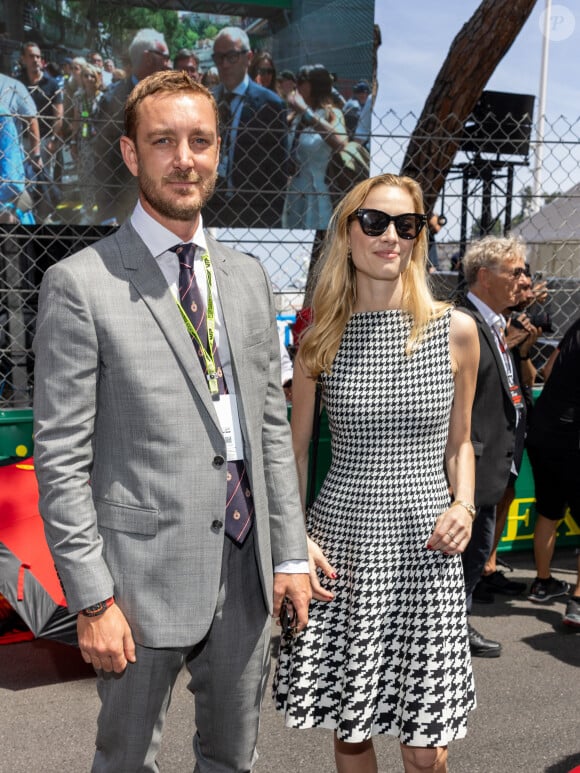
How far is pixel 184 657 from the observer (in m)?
1.77

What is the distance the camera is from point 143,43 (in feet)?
27.5

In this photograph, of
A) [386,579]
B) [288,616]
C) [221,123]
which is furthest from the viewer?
[221,123]

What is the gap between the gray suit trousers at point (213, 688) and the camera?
67.1 inches

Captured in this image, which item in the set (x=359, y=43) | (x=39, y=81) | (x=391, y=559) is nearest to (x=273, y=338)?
(x=391, y=559)

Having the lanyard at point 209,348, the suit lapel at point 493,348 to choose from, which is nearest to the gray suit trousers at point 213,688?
the lanyard at point 209,348

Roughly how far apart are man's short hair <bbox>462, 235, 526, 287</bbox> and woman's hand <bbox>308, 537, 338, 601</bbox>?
2.28 meters

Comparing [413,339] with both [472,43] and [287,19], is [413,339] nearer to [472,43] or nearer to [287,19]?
[472,43]

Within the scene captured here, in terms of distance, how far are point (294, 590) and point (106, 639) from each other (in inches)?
19.5

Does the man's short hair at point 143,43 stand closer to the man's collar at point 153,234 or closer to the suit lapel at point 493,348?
the suit lapel at point 493,348

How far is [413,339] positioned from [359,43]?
7.43m

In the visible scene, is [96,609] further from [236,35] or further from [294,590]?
[236,35]

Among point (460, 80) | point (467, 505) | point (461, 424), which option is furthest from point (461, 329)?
point (460, 80)

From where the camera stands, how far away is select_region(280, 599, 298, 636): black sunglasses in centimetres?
194

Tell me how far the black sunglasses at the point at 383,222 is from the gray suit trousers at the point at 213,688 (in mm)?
941
